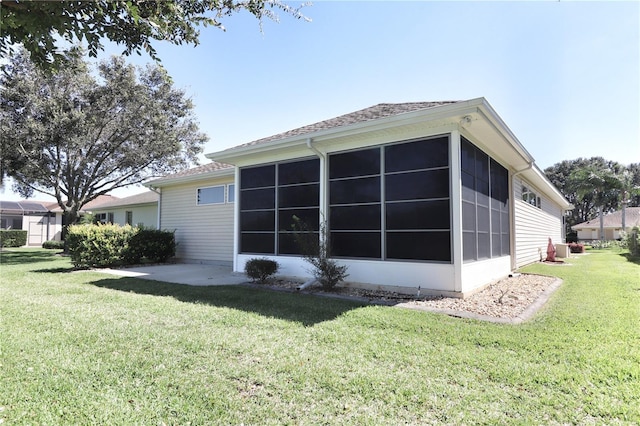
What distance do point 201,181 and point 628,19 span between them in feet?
41.9

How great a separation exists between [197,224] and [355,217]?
328 inches

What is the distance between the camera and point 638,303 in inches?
248

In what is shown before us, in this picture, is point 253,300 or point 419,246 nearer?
point 253,300

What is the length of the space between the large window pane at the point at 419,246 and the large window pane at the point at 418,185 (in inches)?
30.6

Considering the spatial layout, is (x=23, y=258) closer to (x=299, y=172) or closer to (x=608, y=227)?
(x=299, y=172)

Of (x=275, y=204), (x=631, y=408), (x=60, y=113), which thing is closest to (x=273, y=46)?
(x=275, y=204)

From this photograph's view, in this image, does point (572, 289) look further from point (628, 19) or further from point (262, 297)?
point (262, 297)

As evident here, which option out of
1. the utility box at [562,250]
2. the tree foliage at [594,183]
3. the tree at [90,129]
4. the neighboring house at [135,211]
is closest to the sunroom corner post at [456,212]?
the tree at [90,129]

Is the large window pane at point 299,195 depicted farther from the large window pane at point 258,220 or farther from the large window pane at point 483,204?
the large window pane at point 483,204

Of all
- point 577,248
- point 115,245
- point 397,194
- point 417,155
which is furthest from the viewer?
point 577,248

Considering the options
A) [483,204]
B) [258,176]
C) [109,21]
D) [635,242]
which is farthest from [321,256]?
[635,242]

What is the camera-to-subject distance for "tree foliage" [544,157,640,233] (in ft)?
107

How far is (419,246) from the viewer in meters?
6.95

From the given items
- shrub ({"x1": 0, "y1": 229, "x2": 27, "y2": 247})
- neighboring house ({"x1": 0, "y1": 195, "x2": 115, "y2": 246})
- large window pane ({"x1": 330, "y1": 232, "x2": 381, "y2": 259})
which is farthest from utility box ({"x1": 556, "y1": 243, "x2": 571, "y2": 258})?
shrub ({"x1": 0, "y1": 229, "x2": 27, "y2": 247})
